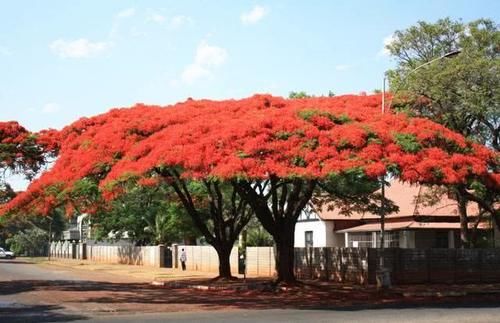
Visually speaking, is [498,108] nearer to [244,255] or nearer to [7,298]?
[244,255]

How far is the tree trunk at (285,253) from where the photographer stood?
25.6 m

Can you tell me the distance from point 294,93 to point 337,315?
2002 centimetres

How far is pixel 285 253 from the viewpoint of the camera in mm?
25719

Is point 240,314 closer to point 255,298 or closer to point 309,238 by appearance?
point 255,298

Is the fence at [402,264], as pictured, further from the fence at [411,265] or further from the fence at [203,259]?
the fence at [203,259]

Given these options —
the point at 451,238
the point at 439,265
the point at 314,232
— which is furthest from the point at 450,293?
the point at 314,232

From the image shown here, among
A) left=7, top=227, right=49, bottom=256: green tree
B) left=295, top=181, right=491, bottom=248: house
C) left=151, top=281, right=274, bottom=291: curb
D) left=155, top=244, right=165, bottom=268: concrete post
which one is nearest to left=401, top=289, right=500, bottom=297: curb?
left=151, top=281, right=274, bottom=291: curb

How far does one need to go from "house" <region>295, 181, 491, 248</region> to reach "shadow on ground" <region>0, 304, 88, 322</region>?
20.7 m

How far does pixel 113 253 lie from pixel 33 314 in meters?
47.8

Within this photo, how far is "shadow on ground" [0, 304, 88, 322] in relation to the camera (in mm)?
16391

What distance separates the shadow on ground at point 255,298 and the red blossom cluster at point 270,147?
11.9ft

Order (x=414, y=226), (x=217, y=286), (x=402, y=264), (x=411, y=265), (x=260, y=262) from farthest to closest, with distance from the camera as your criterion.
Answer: (x=414, y=226)
(x=260, y=262)
(x=411, y=265)
(x=402, y=264)
(x=217, y=286)

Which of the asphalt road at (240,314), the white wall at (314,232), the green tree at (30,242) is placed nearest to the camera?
the asphalt road at (240,314)

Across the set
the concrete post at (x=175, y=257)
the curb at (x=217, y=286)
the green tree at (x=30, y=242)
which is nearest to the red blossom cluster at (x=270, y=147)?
the curb at (x=217, y=286)
